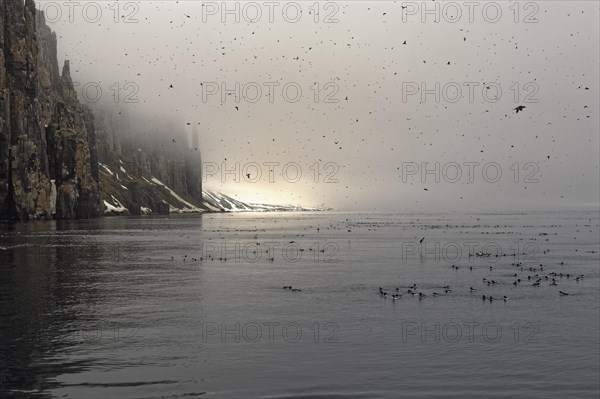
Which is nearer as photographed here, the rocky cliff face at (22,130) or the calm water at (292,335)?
the calm water at (292,335)

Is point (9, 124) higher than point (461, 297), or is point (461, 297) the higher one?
point (9, 124)

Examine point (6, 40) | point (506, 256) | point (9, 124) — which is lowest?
point (506, 256)

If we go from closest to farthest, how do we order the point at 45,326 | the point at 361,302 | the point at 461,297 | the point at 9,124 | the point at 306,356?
1. the point at 306,356
2. the point at 45,326
3. the point at 361,302
4. the point at 461,297
5. the point at 9,124

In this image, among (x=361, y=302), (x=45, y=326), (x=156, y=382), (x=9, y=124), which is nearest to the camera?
(x=156, y=382)

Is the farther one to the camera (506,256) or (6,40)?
(6,40)

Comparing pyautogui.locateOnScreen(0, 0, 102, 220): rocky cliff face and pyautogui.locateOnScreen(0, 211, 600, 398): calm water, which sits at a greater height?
pyautogui.locateOnScreen(0, 0, 102, 220): rocky cliff face

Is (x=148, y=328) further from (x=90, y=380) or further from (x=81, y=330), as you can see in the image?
(x=90, y=380)

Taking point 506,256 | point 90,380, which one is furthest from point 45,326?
point 506,256

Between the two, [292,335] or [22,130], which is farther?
[22,130]

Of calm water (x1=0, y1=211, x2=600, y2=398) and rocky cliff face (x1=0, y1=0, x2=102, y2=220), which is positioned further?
rocky cliff face (x1=0, y1=0, x2=102, y2=220)

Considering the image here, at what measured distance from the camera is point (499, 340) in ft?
76.0

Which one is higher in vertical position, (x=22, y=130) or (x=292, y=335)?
(x=22, y=130)

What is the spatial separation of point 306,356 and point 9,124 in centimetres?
17773

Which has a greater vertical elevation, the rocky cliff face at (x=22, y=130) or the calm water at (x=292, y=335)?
the rocky cliff face at (x=22, y=130)
